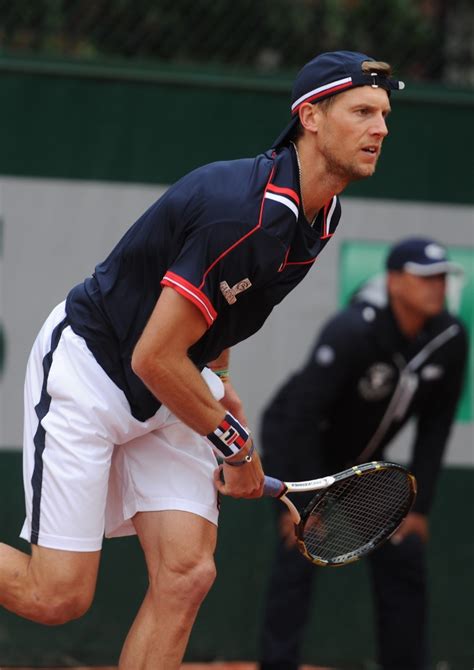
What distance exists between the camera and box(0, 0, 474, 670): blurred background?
21.0 feet

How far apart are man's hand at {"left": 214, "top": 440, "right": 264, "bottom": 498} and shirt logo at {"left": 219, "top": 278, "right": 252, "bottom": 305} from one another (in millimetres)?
439

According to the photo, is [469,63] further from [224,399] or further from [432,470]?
[224,399]

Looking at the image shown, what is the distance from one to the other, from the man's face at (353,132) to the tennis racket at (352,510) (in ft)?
3.20

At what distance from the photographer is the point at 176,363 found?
3.89 meters

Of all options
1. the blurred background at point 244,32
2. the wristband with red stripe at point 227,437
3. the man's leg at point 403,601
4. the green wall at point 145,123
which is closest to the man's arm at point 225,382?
the wristband with red stripe at point 227,437

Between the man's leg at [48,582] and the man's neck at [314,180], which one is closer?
the man's neck at [314,180]

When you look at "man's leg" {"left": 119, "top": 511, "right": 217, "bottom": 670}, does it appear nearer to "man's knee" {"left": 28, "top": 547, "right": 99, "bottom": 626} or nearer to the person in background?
"man's knee" {"left": 28, "top": 547, "right": 99, "bottom": 626}

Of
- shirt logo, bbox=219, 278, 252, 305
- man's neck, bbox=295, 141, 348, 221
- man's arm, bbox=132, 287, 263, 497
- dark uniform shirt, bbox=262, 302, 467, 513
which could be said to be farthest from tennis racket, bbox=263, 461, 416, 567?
dark uniform shirt, bbox=262, 302, 467, 513

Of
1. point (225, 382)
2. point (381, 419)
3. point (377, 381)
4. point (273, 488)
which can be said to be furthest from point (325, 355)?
point (273, 488)

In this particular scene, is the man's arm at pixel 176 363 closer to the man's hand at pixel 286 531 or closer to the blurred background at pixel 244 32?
the man's hand at pixel 286 531

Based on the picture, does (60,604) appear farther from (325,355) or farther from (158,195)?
(158,195)

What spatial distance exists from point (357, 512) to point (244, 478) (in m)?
0.58

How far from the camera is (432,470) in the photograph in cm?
611

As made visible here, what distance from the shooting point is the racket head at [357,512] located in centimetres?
442
